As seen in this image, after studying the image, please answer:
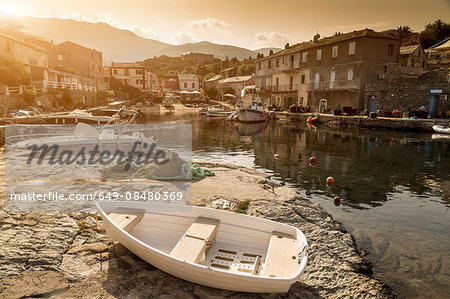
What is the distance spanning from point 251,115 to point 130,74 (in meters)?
51.0

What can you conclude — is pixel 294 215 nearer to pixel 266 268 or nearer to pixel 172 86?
pixel 266 268

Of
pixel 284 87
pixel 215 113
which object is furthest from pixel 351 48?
pixel 215 113

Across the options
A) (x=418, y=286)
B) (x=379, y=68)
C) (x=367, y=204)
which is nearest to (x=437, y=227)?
(x=367, y=204)

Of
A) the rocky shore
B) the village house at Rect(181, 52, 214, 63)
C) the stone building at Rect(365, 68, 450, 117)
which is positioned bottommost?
the rocky shore

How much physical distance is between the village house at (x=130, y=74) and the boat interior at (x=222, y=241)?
7788cm

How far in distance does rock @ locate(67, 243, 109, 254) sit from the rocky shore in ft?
0.06

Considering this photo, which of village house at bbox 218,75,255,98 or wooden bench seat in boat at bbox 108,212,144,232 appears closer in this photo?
wooden bench seat in boat at bbox 108,212,144,232

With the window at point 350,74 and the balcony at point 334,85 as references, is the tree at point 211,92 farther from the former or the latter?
the window at point 350,74

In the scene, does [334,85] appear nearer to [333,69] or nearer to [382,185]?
[333,69]

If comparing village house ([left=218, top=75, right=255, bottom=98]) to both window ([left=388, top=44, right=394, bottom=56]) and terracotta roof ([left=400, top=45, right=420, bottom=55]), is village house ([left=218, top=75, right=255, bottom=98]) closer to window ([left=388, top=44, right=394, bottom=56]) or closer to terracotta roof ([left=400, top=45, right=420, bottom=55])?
terracotta roof ([left=400, top=45, right=420, bottom=55])

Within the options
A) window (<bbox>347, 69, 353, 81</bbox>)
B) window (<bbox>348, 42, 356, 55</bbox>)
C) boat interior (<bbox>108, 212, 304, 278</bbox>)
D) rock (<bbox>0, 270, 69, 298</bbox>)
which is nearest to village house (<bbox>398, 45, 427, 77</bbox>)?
window (<bbox>347, 69, 353, 81</bbox>)

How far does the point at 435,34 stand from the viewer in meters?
60.2

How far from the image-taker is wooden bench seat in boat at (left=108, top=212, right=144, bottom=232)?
5.65 metres

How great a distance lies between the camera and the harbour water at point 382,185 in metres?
6.62
